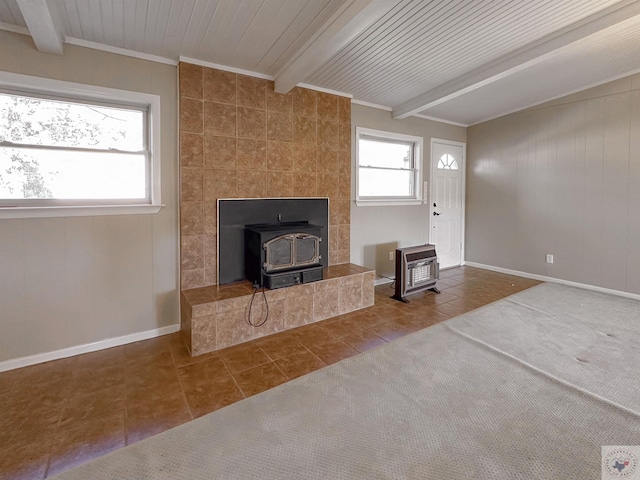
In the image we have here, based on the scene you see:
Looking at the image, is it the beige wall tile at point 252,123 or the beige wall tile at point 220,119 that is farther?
the beige wall tile at point 252,123

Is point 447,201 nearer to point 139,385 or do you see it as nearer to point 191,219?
point 191,219

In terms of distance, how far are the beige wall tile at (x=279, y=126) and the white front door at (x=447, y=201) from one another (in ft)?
8.77

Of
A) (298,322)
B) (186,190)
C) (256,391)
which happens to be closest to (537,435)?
(256,391)

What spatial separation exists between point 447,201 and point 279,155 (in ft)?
10.8

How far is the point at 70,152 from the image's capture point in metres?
2.53

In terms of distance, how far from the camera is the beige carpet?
145 cm

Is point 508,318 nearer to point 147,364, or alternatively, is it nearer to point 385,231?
point 385,231

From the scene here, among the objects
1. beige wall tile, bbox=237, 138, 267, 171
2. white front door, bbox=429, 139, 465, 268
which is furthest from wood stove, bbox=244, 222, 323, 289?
white front door, bbox=429, 139, 465, 268

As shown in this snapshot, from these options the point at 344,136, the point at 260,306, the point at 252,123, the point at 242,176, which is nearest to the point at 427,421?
the point at 260,306

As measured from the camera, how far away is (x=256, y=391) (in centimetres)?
205

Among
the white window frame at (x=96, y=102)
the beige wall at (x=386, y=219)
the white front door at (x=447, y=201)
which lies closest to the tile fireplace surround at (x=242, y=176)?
the white window frame at (x=96, y=102)

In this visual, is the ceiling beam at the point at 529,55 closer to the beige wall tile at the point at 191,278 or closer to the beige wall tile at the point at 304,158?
the beige wall tile at the point at 304,158

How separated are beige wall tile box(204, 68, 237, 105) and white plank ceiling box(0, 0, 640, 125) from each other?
11cm

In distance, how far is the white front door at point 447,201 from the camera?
16.9 feet
